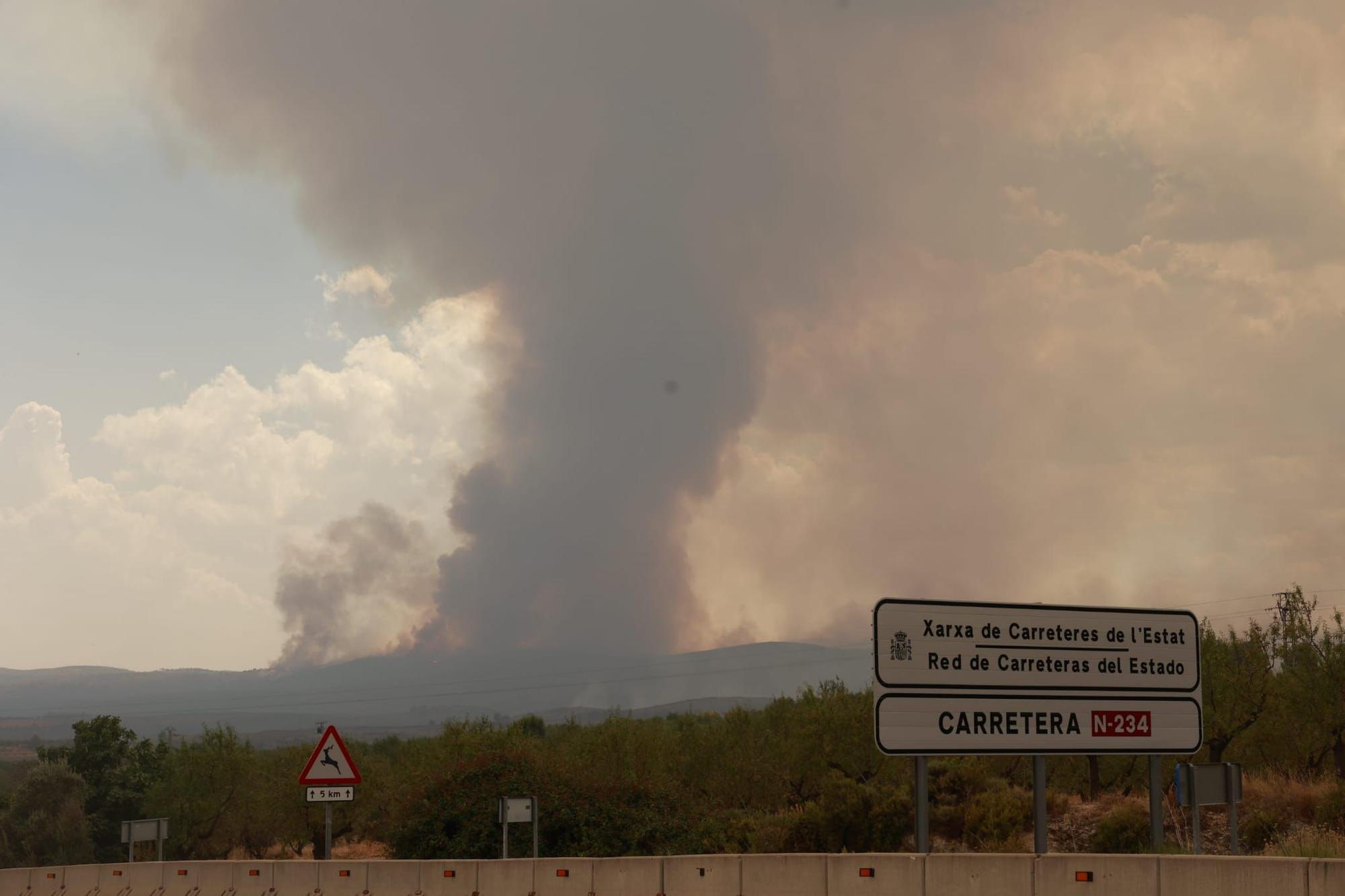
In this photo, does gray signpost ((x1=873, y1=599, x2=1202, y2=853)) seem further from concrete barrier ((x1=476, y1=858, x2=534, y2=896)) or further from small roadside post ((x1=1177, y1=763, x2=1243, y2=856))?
concrete barrier ((x1=476, y1=858, x2=534, y2=896))

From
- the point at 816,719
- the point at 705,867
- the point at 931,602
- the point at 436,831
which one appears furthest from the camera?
the point at 816,719

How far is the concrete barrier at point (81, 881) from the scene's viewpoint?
86.6 feet

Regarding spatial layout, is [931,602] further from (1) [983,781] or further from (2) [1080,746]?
(1) [983,781]

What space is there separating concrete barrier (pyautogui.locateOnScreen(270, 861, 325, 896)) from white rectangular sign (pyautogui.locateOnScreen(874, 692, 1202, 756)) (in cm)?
1053

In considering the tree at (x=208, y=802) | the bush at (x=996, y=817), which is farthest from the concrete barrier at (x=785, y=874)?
the tree at (x=208, y=802)

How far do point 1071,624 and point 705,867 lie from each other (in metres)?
7.08

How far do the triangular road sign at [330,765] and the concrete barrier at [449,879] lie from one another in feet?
8.62

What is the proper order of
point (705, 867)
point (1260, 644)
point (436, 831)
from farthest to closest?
point (1260, 644) → point (436, 831) → point (705, 867)

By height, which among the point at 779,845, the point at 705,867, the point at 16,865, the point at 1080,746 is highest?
the point at 1080,746

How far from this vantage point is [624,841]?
123ft

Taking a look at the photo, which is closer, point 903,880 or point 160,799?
point 903,880

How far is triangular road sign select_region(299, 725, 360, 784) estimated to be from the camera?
60.4ft

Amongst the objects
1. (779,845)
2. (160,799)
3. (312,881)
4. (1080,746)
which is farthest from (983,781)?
(160,799)

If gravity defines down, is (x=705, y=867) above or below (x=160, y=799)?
above
